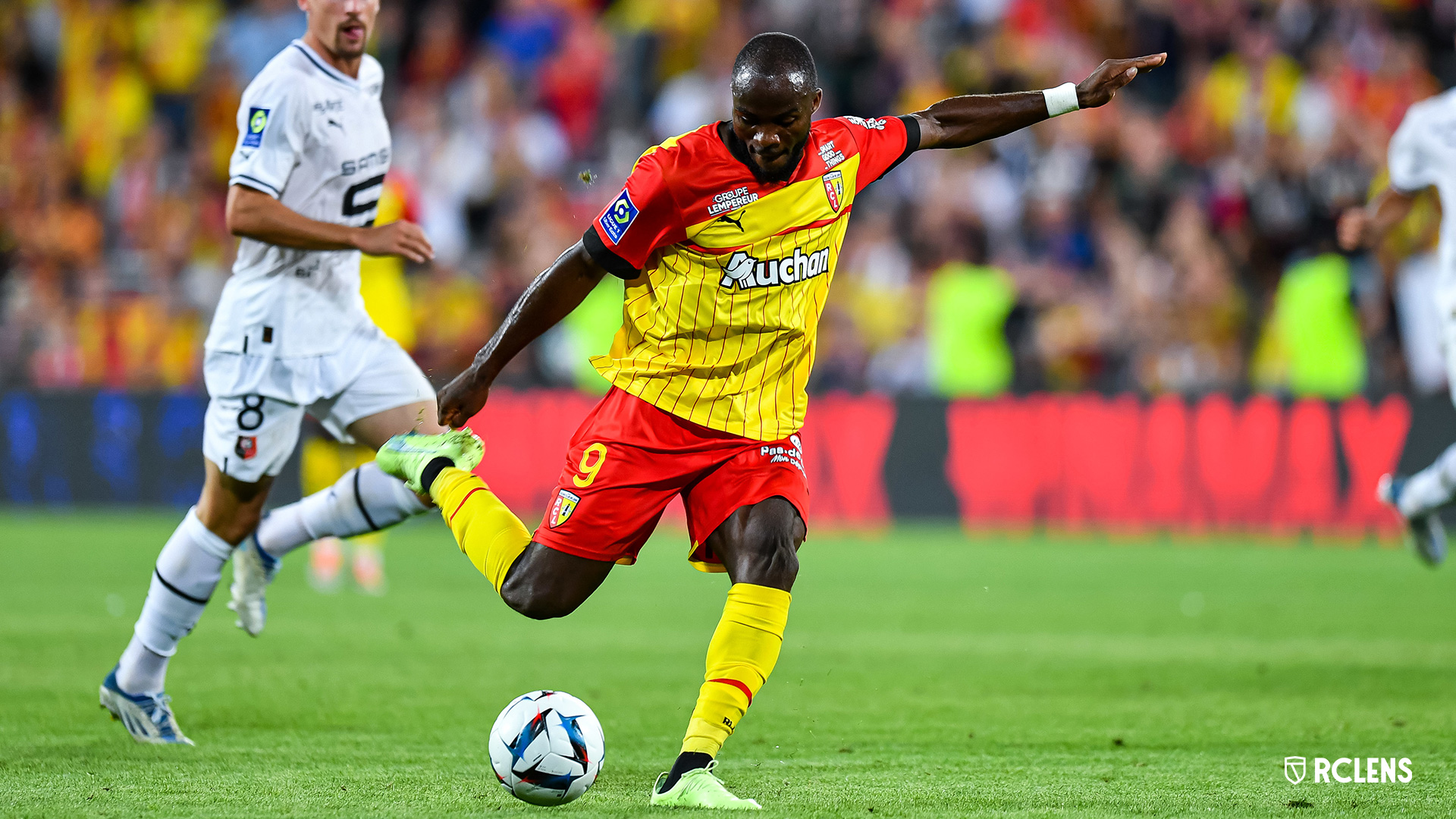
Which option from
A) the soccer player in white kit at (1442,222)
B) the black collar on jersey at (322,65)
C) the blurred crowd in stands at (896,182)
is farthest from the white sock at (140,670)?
the blurred crowd in stands at (896,182)

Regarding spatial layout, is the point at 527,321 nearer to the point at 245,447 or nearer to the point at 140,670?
the point at 245,447

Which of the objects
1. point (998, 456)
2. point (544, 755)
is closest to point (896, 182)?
point (998, 456)

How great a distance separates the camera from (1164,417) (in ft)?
46.6

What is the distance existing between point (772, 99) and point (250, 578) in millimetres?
3209

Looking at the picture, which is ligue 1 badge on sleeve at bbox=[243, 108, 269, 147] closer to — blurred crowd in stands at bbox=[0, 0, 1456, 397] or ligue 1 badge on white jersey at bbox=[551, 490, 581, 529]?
ligue 1 badge on white jersey at bbox=[551, 490, 581, 529]

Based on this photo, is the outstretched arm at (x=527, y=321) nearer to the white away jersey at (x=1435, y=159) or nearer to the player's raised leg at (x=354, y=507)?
the player's raised leg at (x=354, y=507)

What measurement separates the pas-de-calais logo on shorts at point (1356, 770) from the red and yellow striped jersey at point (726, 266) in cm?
192

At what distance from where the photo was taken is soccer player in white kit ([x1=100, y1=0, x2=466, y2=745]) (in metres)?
6.08

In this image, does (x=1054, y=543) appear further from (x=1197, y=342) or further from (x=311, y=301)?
(x=311, y=301)

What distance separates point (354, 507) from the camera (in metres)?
6.49

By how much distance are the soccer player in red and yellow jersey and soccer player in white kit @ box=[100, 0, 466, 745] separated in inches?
37.9

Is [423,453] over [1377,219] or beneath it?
beneath

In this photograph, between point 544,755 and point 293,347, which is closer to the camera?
point 544,755

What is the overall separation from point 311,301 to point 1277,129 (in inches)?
480
